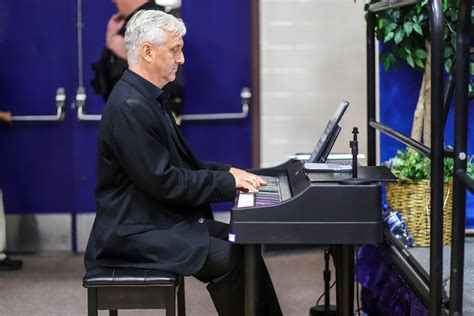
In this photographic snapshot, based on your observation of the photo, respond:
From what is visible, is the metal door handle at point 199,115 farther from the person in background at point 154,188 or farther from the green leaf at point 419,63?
the person in background at point 154,188

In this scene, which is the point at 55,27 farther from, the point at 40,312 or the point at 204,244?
the point at 204,244

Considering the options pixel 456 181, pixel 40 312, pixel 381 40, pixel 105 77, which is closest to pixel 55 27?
pixel 105 77

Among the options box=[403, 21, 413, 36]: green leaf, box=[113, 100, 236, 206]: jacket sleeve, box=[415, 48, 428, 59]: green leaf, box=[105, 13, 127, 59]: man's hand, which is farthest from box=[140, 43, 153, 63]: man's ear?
box=[105, 13, 127, 59]: man's hand

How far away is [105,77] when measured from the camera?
17.5 feet

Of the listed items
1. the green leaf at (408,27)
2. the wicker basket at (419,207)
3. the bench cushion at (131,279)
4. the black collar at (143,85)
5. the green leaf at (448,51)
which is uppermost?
the green leaf at (408,27)

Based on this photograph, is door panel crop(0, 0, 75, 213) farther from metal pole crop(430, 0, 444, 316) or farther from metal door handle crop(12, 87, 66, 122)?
metal pole crop(430, 0, 444, 316)

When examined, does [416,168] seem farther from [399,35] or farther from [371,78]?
[399,35]

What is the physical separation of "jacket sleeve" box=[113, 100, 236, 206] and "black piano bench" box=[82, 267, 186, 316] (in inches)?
10.9

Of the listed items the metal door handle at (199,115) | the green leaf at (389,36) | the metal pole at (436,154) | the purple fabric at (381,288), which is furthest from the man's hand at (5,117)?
the metal pole at (436,154)

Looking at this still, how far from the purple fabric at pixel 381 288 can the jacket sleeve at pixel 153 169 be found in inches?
32.2

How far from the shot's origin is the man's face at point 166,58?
322 cm

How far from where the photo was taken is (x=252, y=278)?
2.96 meters

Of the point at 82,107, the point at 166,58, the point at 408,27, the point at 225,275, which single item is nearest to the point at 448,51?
the point at 408,27

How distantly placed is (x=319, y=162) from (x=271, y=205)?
0.54m
